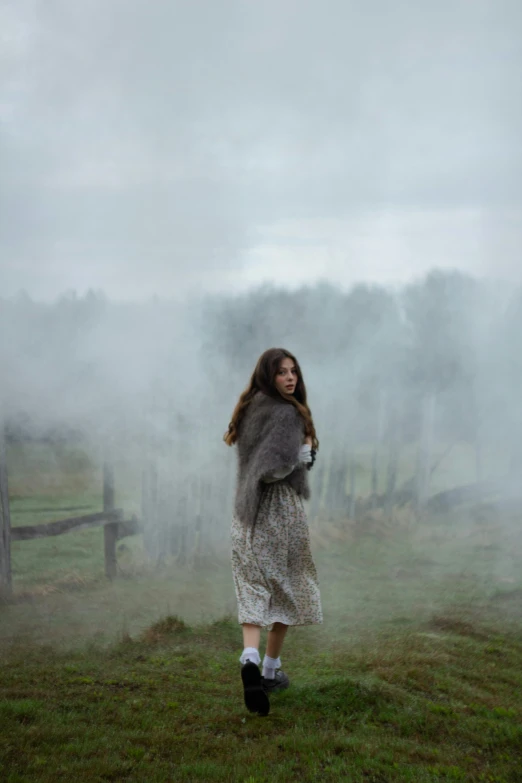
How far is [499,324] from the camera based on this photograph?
1273 cm

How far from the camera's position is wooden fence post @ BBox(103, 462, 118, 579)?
805cm

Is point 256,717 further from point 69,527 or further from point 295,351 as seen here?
point 295,351

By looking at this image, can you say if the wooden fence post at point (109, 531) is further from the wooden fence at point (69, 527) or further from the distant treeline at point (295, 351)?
the distant treeline at point (295, 351)

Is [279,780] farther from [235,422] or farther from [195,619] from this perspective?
[195,619]

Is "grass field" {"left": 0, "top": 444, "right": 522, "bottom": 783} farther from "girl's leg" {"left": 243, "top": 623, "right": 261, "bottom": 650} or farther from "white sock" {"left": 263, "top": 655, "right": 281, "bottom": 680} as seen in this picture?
"girl's leg" {"left": 243, "top": 623, "right": 261, "bottom": 650}

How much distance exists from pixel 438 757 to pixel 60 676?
2.18 metres

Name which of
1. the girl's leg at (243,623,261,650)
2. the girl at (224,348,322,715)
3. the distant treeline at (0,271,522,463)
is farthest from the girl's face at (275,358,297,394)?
the distant treeline at (0,271,522,463)

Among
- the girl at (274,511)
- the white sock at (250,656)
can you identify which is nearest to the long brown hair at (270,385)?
the girl at (274,511)

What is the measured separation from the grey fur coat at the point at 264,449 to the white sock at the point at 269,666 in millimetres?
774

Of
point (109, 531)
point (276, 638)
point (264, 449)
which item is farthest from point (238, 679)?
point (109, 531)

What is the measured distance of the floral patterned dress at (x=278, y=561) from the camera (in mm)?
3963

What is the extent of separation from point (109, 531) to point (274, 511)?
4.57 metres

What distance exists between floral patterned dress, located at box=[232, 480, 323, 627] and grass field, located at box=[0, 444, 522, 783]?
18.1 inches

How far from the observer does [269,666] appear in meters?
4.06
